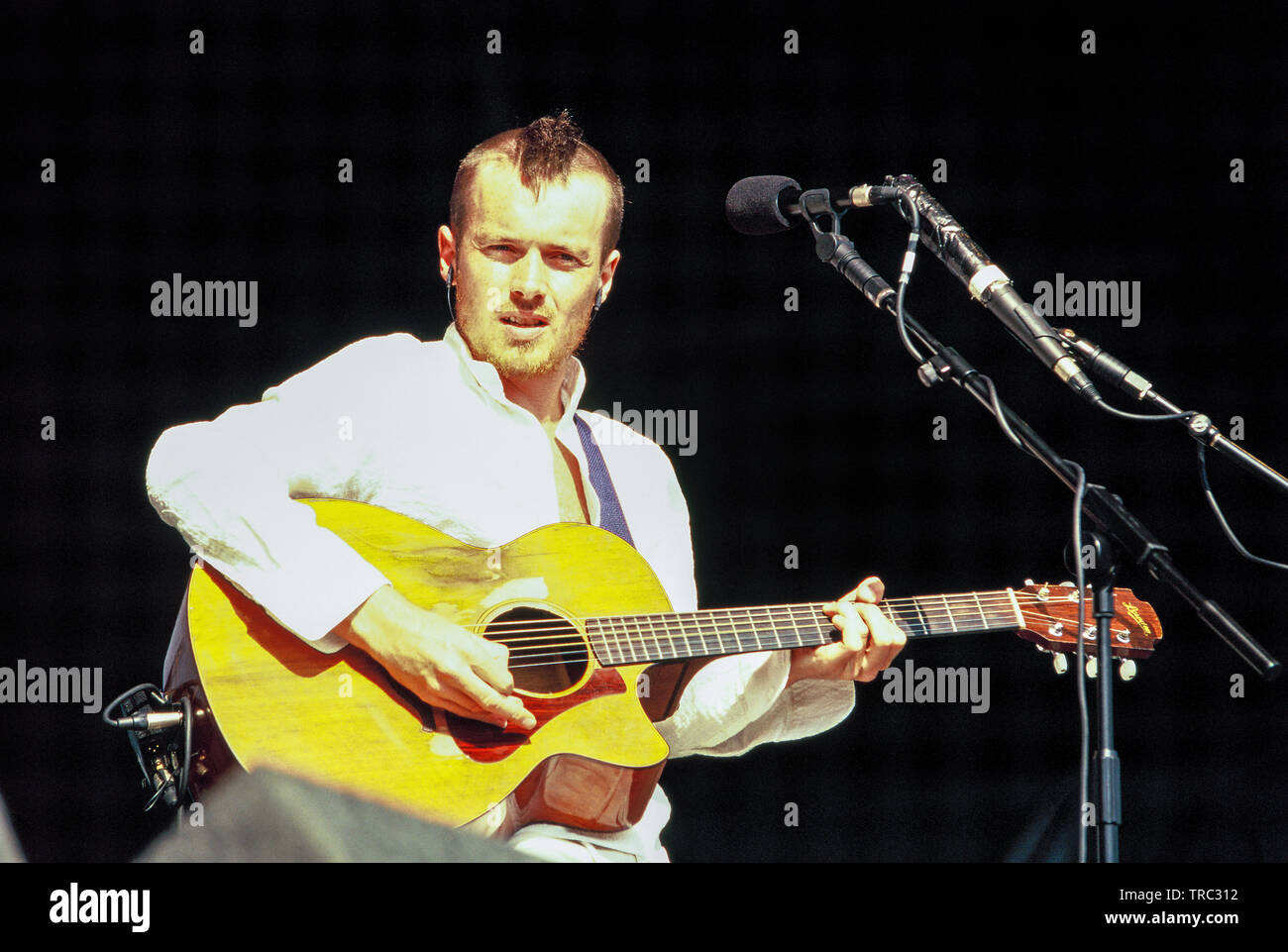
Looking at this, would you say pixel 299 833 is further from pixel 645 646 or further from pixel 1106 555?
→ pixel 1106 555

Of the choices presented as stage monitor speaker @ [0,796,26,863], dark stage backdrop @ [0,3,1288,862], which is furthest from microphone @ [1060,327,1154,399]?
stage monitor speaker @ [0,796,26,863]

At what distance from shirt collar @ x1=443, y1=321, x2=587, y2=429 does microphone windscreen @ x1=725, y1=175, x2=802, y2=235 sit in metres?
0.59

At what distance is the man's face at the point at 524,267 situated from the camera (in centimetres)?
284

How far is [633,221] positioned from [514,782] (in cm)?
144

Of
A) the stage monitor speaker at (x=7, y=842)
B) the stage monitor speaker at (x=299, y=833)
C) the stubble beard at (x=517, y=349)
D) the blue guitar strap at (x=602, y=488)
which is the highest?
the stubble beard at (x=517, y=349)

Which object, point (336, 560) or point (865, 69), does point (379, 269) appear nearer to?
point (336, 560)

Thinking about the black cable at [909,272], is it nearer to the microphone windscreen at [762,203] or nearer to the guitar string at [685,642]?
→ the microphone windscreen at [762,203]

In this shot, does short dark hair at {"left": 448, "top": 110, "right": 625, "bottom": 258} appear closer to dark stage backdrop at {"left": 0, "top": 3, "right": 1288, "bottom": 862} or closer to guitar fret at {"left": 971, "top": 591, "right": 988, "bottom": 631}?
dark stage backdrop at {"left": 0, "top": 3, "right": 1288, "bottom": 862}

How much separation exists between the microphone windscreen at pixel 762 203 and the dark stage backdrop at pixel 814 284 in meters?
0.65

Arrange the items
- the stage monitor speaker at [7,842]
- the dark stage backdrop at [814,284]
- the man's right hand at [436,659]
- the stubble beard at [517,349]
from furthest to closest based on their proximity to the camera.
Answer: the dark stage backdrop at [814,284], the stubble beard at [517,349], the man's right hand at [436,659], the stage monitor speaker at [7,842]

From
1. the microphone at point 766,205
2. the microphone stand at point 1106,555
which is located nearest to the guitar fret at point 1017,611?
the microphone stand at point 1106,555

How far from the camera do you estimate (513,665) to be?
250cm

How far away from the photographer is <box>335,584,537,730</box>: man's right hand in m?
2.37
